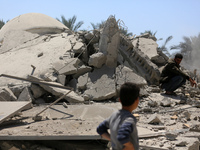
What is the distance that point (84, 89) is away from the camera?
7.21m

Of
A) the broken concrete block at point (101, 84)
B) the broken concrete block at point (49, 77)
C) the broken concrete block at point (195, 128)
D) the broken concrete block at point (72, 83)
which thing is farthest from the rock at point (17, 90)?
the broken concrete block at point (195, 128)

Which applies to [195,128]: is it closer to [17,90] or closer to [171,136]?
[171,136]

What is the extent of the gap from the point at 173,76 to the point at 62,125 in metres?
3.94

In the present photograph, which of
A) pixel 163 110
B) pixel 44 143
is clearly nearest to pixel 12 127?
pixel 44 143

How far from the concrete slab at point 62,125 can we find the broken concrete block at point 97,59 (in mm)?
2108

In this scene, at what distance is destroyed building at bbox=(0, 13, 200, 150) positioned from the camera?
4062 millimetres

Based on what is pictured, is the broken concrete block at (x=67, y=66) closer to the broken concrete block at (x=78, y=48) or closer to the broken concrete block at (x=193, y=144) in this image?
the broken concrete block at (x=78, y=48)

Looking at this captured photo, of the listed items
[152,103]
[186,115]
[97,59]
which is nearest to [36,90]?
[97,59]

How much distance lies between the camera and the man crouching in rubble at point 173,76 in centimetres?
694

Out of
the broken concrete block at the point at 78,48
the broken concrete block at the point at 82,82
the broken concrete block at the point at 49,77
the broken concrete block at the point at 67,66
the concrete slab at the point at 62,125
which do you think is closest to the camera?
the concrete slab at the point at 62,125

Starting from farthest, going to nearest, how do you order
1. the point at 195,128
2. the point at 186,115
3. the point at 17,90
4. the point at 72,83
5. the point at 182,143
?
the point at 72,83 → the point at 17,90 → the point at 186,115 → the point at 195,128 → the point at 182,143

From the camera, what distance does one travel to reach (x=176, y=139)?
13.2 ft

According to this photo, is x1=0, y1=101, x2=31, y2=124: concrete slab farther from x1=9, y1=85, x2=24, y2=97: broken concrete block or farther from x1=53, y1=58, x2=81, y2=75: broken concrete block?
x1=53, y1=58, x2=81, y2=75: broken concrete block

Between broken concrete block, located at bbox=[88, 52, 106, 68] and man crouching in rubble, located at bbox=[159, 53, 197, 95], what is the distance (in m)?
1.69
